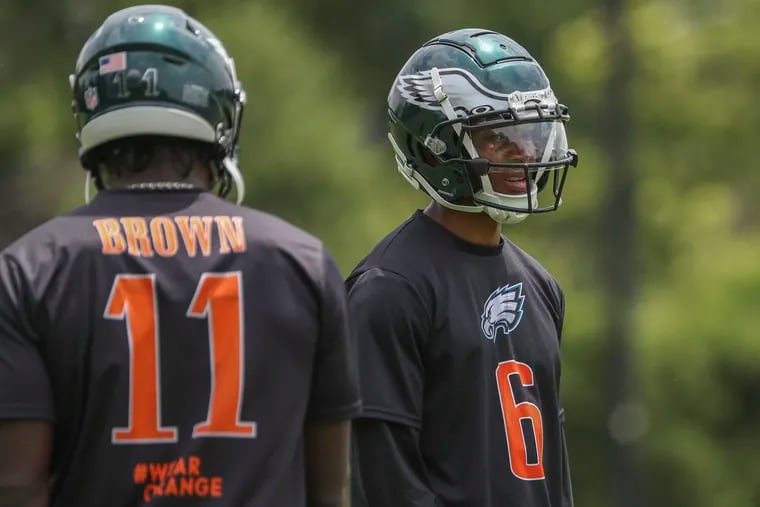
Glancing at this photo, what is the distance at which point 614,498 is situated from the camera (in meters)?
15.1

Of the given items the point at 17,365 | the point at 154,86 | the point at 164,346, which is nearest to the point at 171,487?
the point at 164,346

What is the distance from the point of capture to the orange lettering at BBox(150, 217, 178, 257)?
3170mm

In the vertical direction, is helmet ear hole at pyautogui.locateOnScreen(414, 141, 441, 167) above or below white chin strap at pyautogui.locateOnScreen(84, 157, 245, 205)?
above

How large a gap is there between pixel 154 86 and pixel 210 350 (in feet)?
1.94

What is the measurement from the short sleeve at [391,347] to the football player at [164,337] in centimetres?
63

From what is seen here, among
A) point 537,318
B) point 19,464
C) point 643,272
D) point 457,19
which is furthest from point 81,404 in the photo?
point 457,19

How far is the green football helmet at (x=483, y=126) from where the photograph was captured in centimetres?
425

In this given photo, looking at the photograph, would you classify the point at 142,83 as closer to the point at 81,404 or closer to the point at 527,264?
the point at 81,404

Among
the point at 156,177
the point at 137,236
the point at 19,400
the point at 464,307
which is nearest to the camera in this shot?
the point at 19,400

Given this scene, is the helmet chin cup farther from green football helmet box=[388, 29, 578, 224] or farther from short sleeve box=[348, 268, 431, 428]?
short sleeve box=[348, 268, 431, 428]

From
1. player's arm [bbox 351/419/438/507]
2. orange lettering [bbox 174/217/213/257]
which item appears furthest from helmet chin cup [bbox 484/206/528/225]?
orange lettering [bbox 174/217/213/257]

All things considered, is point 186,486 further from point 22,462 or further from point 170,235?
point 170,235

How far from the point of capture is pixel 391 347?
399 centimetres

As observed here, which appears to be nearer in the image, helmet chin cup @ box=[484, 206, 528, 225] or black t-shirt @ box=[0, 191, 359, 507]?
black t-shirt @ box=[0, 191, 359, 507]
